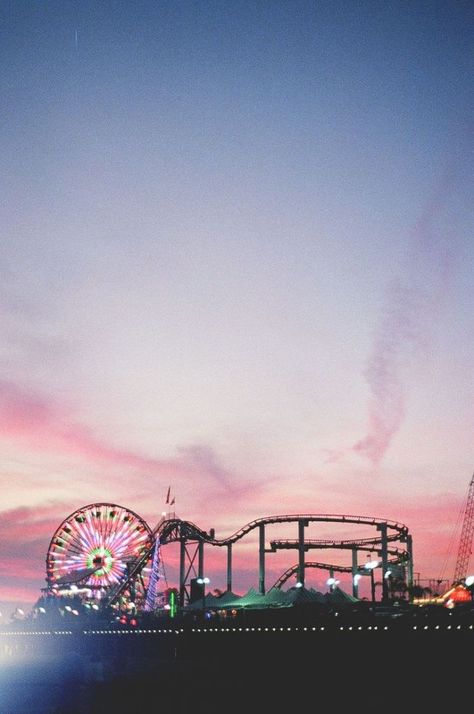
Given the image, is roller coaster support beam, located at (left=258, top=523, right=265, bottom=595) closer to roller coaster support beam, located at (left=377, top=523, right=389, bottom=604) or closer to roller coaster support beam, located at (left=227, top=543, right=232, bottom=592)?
roller coaster support beam, located at (left=227, top=543, right=232, bottom=592)

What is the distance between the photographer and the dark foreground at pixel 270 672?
Answer: 47594 mm

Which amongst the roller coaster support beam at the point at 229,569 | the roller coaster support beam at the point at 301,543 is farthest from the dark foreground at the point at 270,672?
the roller coaster support beam at the point at 229,569

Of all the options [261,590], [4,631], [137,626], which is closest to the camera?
[137,626]

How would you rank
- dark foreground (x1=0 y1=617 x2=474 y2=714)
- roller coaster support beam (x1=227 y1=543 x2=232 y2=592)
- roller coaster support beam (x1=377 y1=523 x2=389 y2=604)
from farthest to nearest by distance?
roller coaster support beam (x1=227 y1=543 x2=232 y2=592) < roller coaster support beam (x1=377 y1=523 x2=389 y2=604) < dark foreground (x1=0 y1=617 x2=474 y2=714)

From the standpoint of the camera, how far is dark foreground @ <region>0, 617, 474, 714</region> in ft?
156

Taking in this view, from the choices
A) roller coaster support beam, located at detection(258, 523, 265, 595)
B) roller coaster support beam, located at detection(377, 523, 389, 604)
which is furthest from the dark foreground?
roller coaster support beam, located at detection(377, 523, 389, 604)

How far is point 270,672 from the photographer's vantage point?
55.4m

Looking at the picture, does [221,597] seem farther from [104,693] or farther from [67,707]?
[67,707]

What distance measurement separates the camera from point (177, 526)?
10894 cm

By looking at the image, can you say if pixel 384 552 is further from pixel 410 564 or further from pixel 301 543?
pixel 301 543

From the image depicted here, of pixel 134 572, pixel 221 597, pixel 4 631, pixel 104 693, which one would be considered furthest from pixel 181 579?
pixel 104 693

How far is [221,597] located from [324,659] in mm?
38468

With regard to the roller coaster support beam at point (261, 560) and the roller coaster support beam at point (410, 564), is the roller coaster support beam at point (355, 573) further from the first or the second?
the roller coaster support beam at point (261, 560)

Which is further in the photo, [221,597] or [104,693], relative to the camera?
[221,597]
